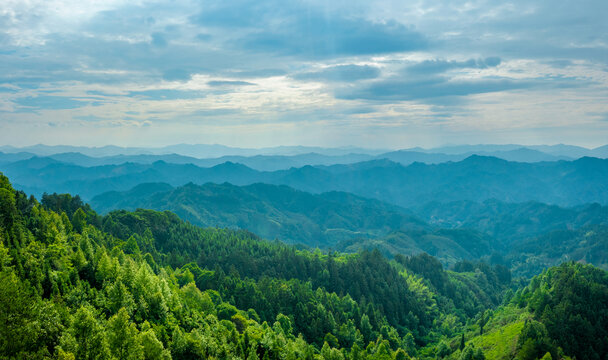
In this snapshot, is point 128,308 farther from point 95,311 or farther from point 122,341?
point 122,341

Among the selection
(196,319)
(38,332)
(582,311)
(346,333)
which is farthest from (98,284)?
(582,311)

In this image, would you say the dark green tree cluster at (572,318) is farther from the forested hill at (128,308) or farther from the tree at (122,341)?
the tree at (122,341)

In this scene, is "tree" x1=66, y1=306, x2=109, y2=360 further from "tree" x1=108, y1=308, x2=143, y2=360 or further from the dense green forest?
"tree" x1=108, y1=308, x2=143, y2=360

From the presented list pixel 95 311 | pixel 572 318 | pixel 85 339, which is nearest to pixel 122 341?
pixel 85 339

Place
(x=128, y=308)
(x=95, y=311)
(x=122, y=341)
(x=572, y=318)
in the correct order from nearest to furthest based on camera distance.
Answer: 1. (x=122, y=341)
2. (x=95, y=311)
3. (x=128, y=308)
4. (x=572, y=318)

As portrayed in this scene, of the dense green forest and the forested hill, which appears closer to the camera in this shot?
the forested hill

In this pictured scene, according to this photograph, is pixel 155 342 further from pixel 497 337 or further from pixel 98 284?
pixel 497 337

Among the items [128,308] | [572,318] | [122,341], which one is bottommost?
[572,318]

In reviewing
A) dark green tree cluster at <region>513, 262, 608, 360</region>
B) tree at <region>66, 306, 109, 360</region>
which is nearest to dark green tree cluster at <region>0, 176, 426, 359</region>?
tree at <region>66, 306, 109, 360</region>
